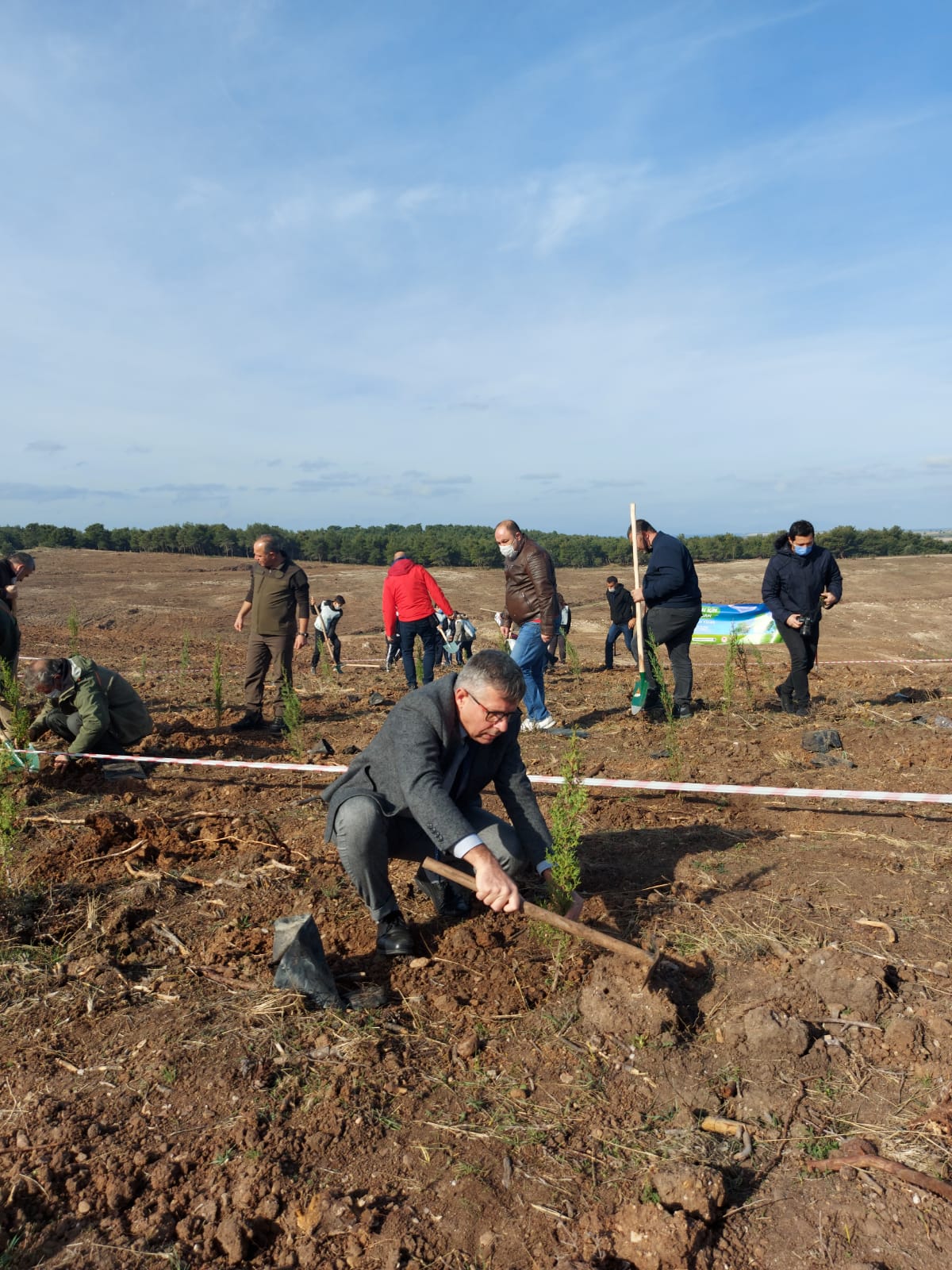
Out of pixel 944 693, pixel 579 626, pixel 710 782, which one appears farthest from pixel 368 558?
pixel 710 782

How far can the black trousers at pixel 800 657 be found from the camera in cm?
740

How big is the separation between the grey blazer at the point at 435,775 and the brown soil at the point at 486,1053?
560mm

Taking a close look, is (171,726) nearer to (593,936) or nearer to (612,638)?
(593,936)

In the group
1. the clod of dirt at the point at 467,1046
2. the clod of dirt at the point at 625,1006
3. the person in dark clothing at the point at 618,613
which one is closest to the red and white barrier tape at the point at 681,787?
the clod of dirt at the point at 625,1006

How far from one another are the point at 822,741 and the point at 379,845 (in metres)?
4.28

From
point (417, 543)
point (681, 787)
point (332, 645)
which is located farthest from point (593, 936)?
point (417, 543)

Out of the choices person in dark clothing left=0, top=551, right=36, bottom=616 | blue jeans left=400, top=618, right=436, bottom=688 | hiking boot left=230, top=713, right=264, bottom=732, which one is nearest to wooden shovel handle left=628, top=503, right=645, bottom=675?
blue jeans left=400, top=618, right=436, bottom=688

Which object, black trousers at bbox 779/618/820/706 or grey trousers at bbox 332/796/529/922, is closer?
grey trousers at bbox 332/796/529/922

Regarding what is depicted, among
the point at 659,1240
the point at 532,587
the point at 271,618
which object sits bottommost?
the point at 659,1240

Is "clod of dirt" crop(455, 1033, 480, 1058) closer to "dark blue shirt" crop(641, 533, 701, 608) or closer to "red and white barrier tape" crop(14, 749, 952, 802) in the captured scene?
"red and white barrier tape" crop(14, 749, 952, 802)

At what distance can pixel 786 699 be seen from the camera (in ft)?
25.6

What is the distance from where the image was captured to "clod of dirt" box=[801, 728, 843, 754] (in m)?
6.40

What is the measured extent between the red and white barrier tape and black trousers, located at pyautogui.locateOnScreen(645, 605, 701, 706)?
192cm

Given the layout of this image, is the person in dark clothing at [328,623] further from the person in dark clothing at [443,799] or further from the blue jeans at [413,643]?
the person in dark clothing at [443,799]
